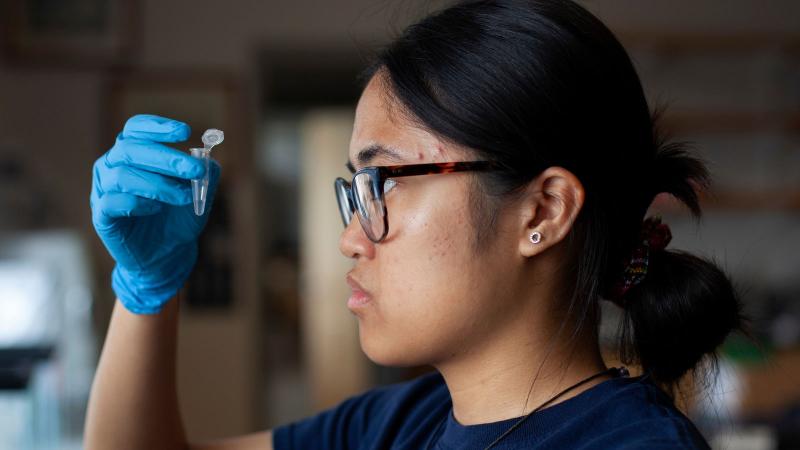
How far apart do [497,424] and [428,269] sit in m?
0.20

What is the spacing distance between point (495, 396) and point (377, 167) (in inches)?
12.4

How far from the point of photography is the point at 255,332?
406cm

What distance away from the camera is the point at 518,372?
1046mm

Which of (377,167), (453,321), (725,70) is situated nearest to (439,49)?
(377,167)

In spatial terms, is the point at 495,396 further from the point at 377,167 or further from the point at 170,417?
the point at 170,417

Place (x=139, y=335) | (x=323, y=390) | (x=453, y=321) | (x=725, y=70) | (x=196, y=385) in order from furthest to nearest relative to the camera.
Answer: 1. (x=323, y=390)
2. (x=725, y=70)
3. (x=196, y=385)
4. (x=139, y=335)
5. (x=453, y=321)

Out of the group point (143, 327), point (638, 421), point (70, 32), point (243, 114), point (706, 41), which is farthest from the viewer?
point (706, 41)

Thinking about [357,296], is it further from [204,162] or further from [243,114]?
[243,114]

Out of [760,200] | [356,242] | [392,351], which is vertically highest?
[760,200]

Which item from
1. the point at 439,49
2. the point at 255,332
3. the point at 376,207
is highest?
the point at 439,49

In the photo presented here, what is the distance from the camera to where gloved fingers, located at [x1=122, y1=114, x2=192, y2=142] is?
105cm

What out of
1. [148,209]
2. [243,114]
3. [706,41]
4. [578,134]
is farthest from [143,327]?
[706,41]

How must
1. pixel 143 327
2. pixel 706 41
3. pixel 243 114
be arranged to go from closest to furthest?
pixel 143 327
pixel 243 114
pixel 706 41

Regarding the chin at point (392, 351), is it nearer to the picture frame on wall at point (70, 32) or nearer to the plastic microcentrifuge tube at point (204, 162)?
the plastic microcentrifuge tube at point (204, 162)
